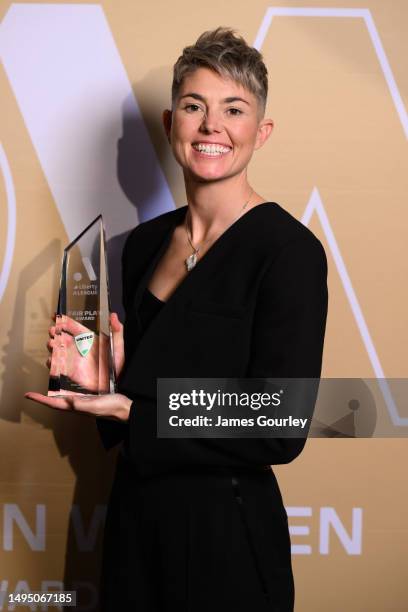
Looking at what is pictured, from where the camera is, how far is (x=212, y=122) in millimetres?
1126

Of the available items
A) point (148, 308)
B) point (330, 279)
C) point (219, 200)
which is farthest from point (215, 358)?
point (330, 279)

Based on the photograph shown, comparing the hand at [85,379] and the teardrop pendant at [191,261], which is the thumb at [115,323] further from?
the teardrop pendant at [191,261]

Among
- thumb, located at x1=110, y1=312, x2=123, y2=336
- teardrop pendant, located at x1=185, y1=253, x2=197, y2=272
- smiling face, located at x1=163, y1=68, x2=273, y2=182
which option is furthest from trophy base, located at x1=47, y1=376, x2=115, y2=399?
smiling face, located at x1=163, y1=68, x2=273, y2=182

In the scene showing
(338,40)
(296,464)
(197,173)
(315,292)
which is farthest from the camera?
(296,464)

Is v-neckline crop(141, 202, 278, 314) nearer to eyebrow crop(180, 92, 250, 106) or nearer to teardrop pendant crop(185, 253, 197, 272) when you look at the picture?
teardrop pendant crop(185, 253, 197, 272)

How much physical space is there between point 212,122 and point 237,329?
1.10ft

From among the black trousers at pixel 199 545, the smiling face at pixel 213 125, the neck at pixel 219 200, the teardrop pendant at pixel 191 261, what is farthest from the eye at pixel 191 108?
the black trousers at pixel 199 545

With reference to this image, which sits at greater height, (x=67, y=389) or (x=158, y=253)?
(x=158, y=253)

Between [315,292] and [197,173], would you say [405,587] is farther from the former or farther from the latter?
[197,173]

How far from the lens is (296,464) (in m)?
1.66

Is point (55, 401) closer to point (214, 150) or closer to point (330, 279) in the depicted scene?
point (214, 150)

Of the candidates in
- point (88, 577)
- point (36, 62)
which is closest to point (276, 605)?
point (88, 577)

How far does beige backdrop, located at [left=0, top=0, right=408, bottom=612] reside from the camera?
1.56m

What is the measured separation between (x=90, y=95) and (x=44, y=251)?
1.20 ft
